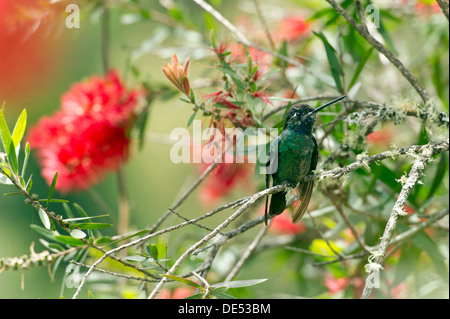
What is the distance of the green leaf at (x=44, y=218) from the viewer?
985 millimetres

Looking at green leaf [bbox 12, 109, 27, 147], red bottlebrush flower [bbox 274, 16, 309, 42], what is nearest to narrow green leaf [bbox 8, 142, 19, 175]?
green leaf [bbox 12, 109, 27, 147]

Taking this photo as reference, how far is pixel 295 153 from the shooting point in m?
1.34

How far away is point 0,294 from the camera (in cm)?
215

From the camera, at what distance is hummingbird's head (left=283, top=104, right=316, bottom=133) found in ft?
4.33

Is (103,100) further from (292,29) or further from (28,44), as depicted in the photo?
(28,44)

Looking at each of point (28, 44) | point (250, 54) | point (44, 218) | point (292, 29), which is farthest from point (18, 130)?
point (28, 44)

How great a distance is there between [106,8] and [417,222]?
144 centimetres

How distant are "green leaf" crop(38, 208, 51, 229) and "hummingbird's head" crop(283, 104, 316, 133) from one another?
2.15ft

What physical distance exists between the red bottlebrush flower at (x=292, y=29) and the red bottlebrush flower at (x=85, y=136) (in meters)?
0.90

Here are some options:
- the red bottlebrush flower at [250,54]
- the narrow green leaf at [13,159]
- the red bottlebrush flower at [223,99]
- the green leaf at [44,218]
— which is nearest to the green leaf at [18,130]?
the narrow green leaf at [13,159]

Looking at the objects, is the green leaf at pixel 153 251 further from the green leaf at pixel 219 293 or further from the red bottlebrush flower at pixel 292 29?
the red bottlebrush flower at pixel 292 29

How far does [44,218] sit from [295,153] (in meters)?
0.65

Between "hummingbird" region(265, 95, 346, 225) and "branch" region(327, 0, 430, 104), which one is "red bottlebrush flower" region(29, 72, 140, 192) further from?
"branch" region(327, 0, 430, 104)
